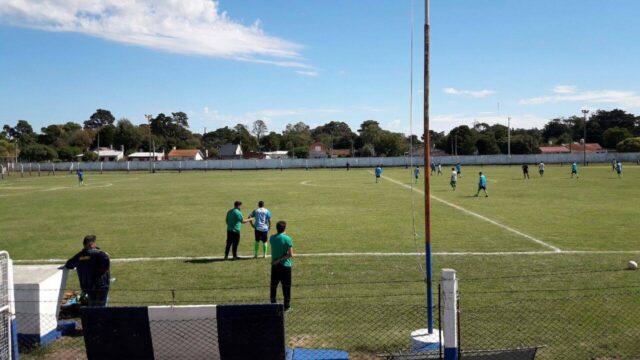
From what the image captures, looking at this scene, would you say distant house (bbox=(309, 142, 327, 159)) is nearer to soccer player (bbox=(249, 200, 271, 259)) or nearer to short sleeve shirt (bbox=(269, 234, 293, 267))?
soccer player (bbox=(249, 200, 271, 259))

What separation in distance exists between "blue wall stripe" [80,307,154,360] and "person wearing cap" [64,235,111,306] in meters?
2.16

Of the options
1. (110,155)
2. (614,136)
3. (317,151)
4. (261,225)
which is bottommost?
(261,225)

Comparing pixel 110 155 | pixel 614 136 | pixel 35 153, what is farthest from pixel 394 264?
pixel 614 136

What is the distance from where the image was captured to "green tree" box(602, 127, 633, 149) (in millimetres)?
121375

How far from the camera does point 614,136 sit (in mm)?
123562

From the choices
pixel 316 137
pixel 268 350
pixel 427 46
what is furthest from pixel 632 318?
pixel 316 137

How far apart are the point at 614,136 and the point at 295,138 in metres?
82.0

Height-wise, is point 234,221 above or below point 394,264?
above

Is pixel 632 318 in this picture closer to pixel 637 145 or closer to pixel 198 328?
pixel 198 328

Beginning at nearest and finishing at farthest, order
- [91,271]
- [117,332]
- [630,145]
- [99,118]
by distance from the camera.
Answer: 1. [117,332]
2. [91,271]
3. [630,145]
4. [99,118]

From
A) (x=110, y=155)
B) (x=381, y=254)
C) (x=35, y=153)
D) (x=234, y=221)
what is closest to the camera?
(x=234, y=221)

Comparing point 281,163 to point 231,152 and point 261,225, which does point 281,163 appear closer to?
point 231,152

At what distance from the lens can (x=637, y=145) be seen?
101 m

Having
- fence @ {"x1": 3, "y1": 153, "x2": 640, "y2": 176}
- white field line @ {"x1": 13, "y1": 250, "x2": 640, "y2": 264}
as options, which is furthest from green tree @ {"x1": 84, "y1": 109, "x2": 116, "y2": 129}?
white field line @ {"x1": 13, "y1": 250, "x2": 640, "y2": 264}
